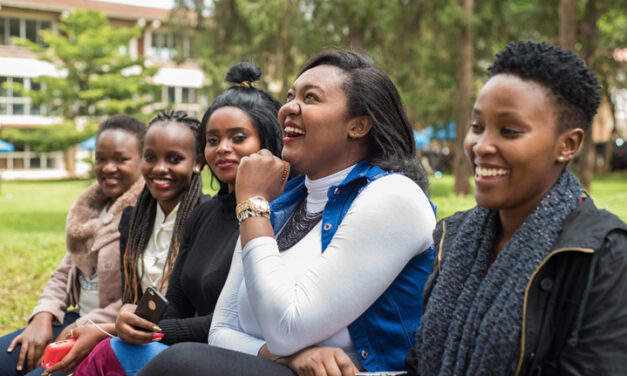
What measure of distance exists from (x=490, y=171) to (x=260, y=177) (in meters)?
0.87

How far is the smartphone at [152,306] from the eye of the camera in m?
2.26

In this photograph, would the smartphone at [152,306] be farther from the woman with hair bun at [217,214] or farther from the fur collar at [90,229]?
the fur collar at [90,229]

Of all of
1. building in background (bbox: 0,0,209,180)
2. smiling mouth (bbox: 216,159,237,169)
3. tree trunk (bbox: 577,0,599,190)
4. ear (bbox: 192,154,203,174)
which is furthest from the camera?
building in background (bbox: 0,0,209,180)

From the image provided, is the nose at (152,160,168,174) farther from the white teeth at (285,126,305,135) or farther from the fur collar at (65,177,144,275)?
the white teeth at (285,126,305,135)

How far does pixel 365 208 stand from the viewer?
2.00 metres

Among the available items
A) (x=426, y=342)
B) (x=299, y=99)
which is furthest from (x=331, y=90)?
(x=426, y=342)

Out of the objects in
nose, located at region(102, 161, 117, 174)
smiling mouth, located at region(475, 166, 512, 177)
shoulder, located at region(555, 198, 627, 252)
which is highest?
smiling mouth, located at region(475, 166, 512, 177)

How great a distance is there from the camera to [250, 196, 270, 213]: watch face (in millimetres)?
2168

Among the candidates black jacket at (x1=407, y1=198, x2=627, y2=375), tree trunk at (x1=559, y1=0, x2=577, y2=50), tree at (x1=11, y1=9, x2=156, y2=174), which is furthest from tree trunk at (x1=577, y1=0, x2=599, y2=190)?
tree at (x1=11, y1=9, x2=156, y2=174)

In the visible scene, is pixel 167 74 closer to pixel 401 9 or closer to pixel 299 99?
pixel 401 9

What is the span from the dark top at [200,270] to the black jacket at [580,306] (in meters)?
1.48

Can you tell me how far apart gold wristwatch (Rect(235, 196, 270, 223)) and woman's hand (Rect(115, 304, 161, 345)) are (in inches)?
21.5

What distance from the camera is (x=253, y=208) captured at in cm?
217

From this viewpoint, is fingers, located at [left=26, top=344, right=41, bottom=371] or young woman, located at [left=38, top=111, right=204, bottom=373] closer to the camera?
fingers, located at [left=26, top=344, right=41, bottom=371]
